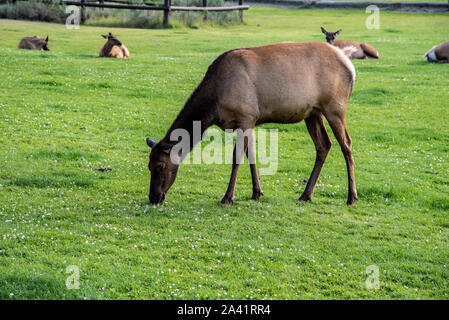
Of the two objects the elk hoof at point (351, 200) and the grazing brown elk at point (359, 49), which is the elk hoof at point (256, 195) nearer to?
the elk hoof at point (351, 200)

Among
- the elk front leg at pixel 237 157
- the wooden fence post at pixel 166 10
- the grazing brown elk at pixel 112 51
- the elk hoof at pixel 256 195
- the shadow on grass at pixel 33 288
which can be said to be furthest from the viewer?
the wooden fence post at pixel 166 10

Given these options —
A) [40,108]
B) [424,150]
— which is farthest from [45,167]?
Answer: [424,150]

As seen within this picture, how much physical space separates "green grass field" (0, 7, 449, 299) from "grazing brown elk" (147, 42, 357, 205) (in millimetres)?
549

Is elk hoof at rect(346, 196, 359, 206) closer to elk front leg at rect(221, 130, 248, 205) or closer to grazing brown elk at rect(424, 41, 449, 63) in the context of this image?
elk front leg at rect(221, 130, 248, 205)

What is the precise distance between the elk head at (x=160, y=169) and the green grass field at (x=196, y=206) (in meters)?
0.21

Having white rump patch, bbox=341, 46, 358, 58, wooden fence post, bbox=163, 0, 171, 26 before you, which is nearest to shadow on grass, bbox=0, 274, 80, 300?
white rump patch, bbox=341, 46, 358, 58

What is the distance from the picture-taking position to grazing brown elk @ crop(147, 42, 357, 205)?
8047 millimetres

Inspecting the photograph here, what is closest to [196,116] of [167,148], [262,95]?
[167,148]

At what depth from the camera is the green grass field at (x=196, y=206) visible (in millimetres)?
5883

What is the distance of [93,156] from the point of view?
10258 millimetres

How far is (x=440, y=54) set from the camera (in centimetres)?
2075

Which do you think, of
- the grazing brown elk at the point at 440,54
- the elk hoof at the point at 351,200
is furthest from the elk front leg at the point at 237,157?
the grazing brown elk at the point at 440,54

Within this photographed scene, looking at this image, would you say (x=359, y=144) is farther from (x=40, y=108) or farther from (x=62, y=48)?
(x=62, y=48)
